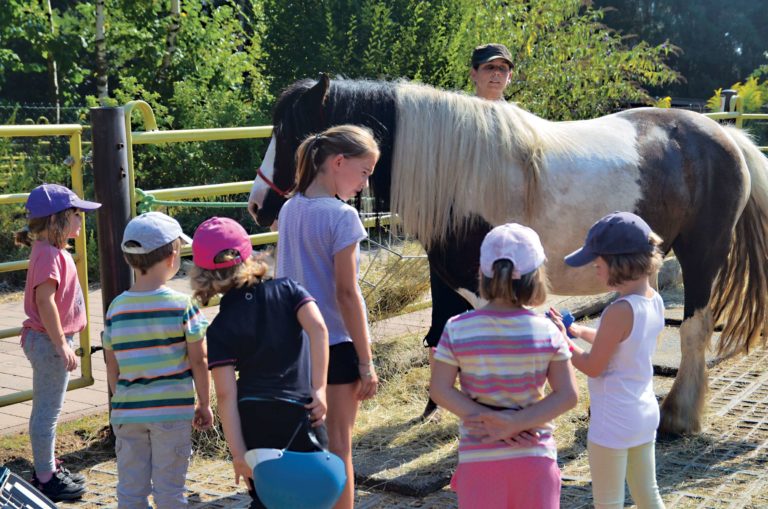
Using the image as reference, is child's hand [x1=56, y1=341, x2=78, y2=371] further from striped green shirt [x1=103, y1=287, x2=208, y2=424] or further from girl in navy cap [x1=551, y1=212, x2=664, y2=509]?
girl in navy cap [x1=551, y1=212, x2=664, y2=509]

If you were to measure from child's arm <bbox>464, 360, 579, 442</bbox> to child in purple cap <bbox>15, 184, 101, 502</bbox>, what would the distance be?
6.00 feet

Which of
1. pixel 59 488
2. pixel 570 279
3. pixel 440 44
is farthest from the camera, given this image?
pixel 440 44

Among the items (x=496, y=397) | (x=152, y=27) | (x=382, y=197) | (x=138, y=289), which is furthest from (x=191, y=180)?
(x=496, y=397)

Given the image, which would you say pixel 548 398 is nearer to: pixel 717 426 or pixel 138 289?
pixel 138 289

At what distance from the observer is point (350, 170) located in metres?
2.90

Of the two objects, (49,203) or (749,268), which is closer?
(49,203)

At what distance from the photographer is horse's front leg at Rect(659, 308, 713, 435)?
4344 millimetres

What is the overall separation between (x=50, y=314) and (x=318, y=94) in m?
1.41

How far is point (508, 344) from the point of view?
2.37 metres

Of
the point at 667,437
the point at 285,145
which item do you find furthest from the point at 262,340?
the point at 667,437

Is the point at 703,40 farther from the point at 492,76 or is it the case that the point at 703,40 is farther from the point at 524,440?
the point at 524,440

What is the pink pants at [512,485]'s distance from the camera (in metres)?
2.38

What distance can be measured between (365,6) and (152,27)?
3.40 m

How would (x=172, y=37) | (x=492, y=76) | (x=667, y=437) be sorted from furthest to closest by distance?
(x=172, y=37) < (x=492, y=76) < (x=667, y=437)
